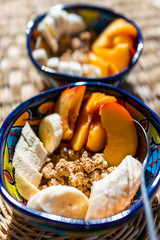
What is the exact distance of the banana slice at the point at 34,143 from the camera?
0.84 metres

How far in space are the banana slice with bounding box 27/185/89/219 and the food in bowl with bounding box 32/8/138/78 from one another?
1.71 ft

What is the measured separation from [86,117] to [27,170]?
246 millimetres

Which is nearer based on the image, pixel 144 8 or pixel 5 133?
pixel 5 133

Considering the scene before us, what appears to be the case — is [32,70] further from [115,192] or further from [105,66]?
[115,192]

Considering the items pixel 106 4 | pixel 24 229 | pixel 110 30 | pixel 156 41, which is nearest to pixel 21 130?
pixel 24 229

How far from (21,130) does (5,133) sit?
0.26 feet

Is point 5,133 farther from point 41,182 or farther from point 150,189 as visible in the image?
point 150,189

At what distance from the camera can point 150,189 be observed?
0.68 metres

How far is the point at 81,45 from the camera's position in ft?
4.32

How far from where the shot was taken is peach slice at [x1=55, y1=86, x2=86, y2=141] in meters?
0.90

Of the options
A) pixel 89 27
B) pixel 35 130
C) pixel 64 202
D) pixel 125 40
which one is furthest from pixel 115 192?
pixel 89 27

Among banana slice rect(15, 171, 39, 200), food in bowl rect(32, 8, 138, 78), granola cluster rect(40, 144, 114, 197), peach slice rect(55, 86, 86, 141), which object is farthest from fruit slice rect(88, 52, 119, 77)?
banana slice rect(15, 171, 39, 200)

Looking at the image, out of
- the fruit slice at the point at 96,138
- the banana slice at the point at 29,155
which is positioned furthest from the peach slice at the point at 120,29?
the banana slice at the point at 29,155

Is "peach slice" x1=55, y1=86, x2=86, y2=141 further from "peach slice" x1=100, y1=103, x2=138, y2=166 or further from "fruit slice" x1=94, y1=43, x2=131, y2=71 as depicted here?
"fruit slice" x1=94, y1=43, x2=131, y2=71
